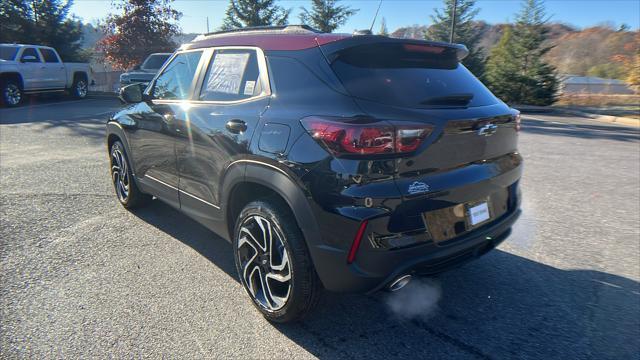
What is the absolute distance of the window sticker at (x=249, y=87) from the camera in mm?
2883

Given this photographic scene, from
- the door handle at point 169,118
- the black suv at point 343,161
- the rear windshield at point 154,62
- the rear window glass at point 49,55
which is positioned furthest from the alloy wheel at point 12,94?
the black suv at point 343,161

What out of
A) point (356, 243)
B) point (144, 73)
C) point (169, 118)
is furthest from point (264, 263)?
point (144, 73)

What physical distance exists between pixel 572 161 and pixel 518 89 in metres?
15.4

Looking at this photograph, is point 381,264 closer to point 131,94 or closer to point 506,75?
point 131,94

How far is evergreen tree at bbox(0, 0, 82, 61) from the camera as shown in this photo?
23.1m

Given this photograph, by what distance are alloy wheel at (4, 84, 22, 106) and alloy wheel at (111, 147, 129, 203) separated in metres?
13.8

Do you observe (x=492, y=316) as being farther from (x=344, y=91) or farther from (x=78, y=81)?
(x=78, y=81)

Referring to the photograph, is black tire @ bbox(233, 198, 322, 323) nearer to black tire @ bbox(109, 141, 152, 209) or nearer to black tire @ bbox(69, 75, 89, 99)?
black tire @ bbox(109, 141, 152, 209)

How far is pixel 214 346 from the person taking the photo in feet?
8.27

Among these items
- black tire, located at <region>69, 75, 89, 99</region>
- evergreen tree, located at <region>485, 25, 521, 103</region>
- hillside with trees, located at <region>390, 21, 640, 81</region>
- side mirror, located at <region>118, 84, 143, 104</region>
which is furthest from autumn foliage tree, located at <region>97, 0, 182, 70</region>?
side mirror, located at <region>118, 84, 143, 104</region>

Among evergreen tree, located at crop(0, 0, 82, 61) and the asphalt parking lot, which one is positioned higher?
evergreen tree, located at crop(0, 0, 82, 61)

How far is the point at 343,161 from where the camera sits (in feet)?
7.20

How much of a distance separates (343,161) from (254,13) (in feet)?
89.8

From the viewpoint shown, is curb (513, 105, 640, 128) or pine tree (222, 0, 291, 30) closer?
curb (513, 105, 640, 128)
